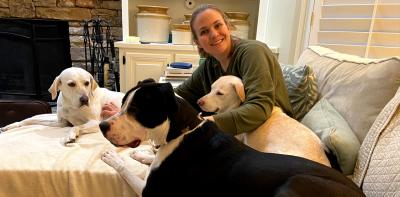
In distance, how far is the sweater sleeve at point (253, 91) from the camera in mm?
1400

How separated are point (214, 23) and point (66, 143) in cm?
102

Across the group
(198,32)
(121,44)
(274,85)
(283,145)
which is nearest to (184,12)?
(121,44)

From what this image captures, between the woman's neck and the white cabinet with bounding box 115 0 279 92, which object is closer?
the woman's neck

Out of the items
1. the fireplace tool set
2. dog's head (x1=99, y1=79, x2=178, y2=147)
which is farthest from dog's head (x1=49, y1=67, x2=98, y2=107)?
the fireplace tool set

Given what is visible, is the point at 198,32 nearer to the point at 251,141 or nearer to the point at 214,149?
the point at 251,141

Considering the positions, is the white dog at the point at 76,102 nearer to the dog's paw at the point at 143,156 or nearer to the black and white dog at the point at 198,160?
the dog's paw at the point at 143,156

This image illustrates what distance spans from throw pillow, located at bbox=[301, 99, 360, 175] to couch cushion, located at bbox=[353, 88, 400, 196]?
0.12 feet

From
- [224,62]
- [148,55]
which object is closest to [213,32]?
[224,62]

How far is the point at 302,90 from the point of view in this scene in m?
1.76

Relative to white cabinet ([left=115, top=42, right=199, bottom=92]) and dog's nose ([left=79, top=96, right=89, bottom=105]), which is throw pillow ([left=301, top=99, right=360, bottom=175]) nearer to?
dog's nose ([left=79, top=96, right=89, bottom=105])

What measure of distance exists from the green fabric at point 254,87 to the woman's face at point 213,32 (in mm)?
75

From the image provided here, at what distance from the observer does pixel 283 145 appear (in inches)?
54.2

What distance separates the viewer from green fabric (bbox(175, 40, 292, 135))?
4.61 ft

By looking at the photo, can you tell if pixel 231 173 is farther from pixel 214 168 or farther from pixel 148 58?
pixel 148 58
